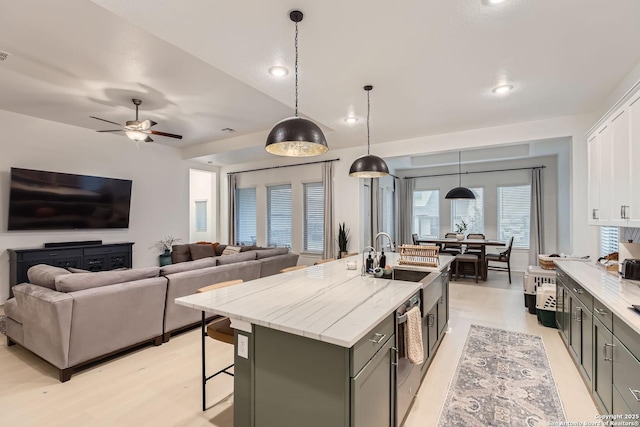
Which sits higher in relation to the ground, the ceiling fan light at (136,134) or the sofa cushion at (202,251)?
the ceiling fan light at (136,134)

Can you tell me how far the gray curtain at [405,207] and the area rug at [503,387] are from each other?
5720mm

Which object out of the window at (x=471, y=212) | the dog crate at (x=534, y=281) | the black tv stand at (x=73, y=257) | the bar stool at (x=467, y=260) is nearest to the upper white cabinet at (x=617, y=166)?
the dog crate at (x=534, y=281)

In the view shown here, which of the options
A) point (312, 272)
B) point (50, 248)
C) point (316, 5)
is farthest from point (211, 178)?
point (316, 5)

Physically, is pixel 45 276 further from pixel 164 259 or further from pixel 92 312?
pixel 164 259

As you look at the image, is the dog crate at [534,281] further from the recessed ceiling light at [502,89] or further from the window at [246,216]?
the window at [246,216]

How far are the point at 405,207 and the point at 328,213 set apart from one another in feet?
12.2

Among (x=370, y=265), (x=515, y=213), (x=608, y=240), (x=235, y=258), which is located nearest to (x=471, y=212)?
(x=515, y=213)

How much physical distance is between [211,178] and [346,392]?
28.6ft

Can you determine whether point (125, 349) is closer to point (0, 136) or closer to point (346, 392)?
point (346, 392)

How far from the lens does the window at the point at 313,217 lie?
7188 millimetres

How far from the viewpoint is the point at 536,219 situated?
289 inches

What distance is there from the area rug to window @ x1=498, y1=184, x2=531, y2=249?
5.06m

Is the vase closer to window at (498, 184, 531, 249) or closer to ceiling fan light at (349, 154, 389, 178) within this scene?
ceiling fan light at (349, 154, 389, 178)

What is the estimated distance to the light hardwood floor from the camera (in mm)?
2137
